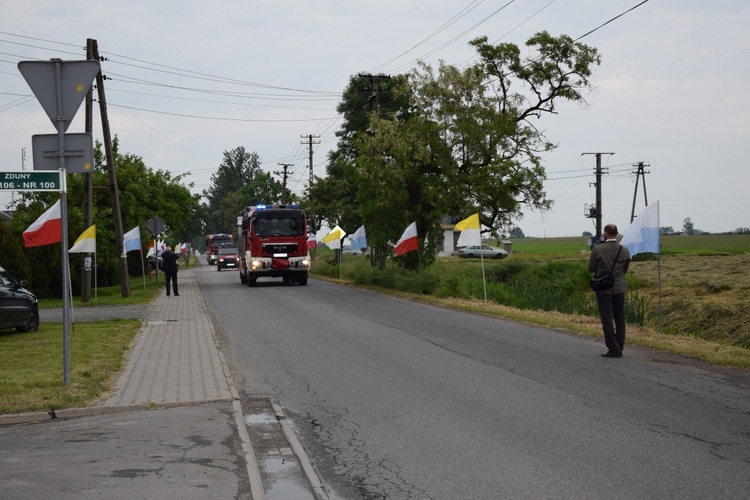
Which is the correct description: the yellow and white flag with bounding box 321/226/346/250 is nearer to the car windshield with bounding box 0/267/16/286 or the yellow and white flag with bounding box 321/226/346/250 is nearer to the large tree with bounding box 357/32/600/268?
the large tree with bounding box 357/32/600/268

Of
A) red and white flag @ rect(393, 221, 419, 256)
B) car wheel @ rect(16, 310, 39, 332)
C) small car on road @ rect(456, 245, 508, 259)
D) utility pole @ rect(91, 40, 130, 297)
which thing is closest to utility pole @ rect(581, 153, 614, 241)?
small car on road @ rect(456, 245, 508, 259)

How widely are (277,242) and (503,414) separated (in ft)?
88.1

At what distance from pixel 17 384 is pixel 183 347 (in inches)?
174

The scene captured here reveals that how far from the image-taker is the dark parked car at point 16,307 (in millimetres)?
15750

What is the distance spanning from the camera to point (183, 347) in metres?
13.8

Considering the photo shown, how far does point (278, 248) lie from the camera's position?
34.1 metres

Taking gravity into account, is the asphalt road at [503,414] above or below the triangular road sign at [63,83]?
below

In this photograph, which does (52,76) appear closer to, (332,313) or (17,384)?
(17,384)

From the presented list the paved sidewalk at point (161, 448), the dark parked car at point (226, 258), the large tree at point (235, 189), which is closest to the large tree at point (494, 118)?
the paved sidewalk at point (161, 448)

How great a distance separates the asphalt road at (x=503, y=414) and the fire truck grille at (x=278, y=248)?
62.8 ft

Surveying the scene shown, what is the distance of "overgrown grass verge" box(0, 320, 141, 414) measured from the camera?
28.3ft

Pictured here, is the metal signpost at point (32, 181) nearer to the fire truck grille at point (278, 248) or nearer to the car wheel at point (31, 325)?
the car wheel at point (31, 325)

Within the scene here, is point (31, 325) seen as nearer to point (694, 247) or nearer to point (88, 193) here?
point (88, 193)

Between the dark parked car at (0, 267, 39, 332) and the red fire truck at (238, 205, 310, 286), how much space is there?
16979 millimetres
